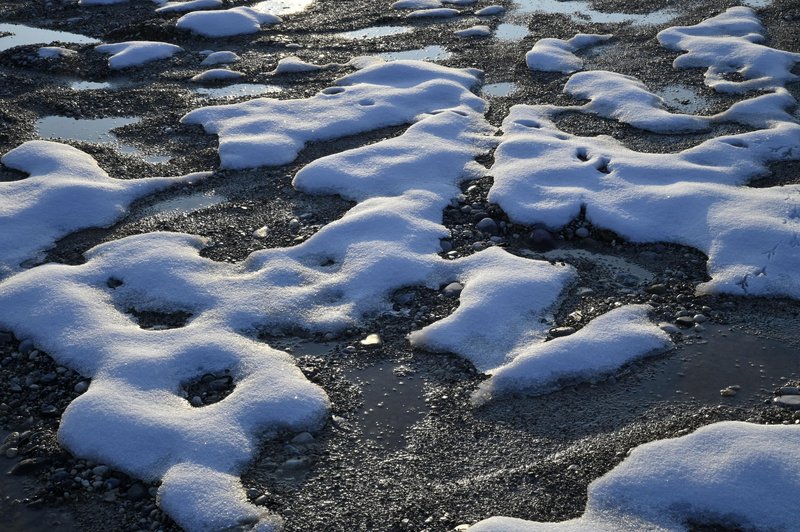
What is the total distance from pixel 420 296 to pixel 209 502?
9.61 ft

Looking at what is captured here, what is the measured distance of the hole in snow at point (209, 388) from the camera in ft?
20.5

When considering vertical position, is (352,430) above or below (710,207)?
below

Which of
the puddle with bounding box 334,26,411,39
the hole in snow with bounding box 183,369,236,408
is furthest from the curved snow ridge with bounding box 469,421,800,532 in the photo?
the puddle with bounding box 334,26,411,39

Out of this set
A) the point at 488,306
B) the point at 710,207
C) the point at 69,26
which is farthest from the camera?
Answer: the point at 69,26

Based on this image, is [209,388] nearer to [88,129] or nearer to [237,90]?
[88,129]

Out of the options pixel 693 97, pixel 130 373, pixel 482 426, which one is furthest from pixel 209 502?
pixel 693 97

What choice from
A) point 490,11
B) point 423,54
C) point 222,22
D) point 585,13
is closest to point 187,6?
point 222,22

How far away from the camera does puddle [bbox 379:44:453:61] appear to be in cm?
1368

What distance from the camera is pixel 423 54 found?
13.9 m

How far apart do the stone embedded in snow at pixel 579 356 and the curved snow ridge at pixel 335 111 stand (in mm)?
4895

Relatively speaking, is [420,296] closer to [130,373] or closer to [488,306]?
[488,306]

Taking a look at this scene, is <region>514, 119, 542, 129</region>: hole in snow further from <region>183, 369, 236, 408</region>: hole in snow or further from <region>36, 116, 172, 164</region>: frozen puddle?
<region>183, 369, 236, 408</region>: hole in snow

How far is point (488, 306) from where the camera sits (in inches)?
279

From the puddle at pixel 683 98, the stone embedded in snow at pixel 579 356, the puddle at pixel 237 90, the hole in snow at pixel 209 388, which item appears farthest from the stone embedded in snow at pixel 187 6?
the stone embedded in snow at pixel 579 356
